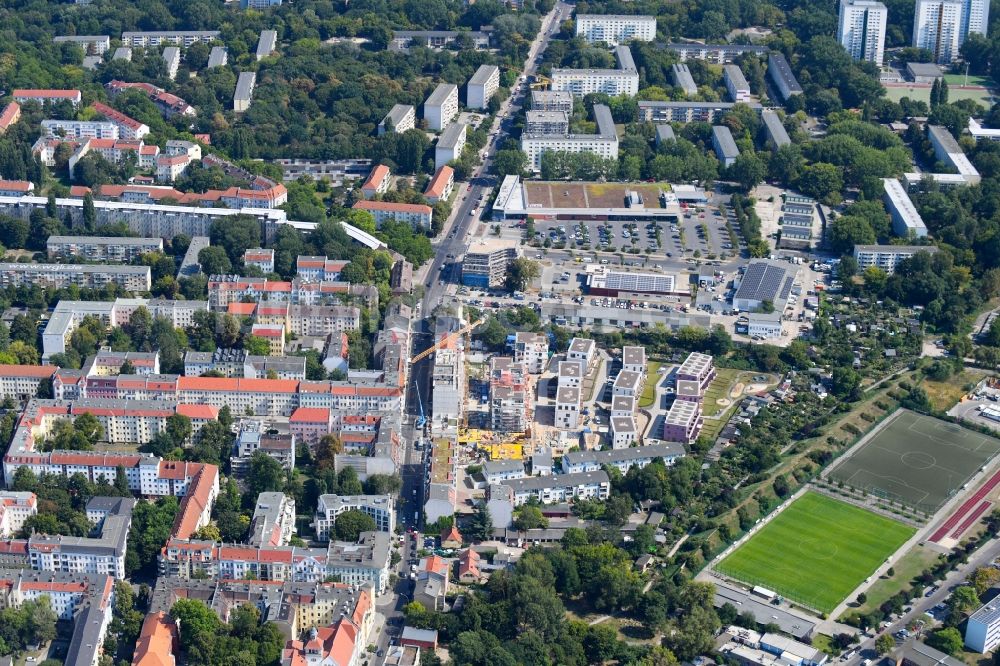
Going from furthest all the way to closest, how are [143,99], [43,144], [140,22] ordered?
[140,22] < [143,99] < [43,144]

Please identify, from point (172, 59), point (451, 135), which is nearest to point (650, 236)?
point (451, 135)

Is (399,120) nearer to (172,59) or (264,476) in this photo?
(172,59)

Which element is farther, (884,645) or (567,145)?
(567,145)

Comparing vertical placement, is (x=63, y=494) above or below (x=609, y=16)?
below

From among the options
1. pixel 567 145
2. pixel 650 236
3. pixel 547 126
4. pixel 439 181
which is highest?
pixel 547 126

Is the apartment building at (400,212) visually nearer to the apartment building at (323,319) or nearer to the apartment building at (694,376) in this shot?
the apartment building at (323,319)

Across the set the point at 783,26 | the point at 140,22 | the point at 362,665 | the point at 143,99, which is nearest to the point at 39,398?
the point at 362,665

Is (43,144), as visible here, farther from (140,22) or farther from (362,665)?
(362,665)

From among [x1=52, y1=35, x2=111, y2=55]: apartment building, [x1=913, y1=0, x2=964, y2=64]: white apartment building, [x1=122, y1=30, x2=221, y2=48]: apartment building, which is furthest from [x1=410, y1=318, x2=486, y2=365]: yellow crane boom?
[x1=913, y1=0, x2=964, y2=64]: white apartment building
